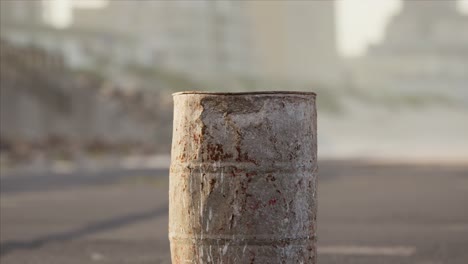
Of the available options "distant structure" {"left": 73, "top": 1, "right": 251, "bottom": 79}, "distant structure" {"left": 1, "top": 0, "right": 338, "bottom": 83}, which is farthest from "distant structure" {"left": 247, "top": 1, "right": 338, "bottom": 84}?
"distant structure" {"left": 73, "top": 1, "right": 251, "bottom": 79}

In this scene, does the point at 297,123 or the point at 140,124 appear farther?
the point at 140,124

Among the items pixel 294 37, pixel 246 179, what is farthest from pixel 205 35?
pixel 246 179

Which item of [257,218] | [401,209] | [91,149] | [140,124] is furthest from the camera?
[140,124]

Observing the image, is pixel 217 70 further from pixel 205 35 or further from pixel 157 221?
pixel 157 221

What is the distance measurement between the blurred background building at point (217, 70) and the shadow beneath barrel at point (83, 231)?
→ 57.6ft

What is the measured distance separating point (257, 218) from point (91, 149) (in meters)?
33.2

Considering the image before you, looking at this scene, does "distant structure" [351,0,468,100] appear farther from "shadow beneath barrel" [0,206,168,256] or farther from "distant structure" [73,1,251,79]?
"shadow beneath barrel" [0,206,168,256]

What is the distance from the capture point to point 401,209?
47.0 feet

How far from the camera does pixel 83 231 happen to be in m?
11.2

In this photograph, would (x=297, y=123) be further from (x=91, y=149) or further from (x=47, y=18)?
(x=47, y=18)

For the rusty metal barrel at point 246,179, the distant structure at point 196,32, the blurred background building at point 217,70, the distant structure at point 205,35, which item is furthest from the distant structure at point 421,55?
the rusty metal barrel at point 246,179

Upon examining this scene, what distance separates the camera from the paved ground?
900cm

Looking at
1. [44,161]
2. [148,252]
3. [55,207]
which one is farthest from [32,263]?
[44,161]

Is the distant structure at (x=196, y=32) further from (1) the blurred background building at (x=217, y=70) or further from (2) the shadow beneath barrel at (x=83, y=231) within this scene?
(2) the shadow beneath barrel at (x=83, y=231)
